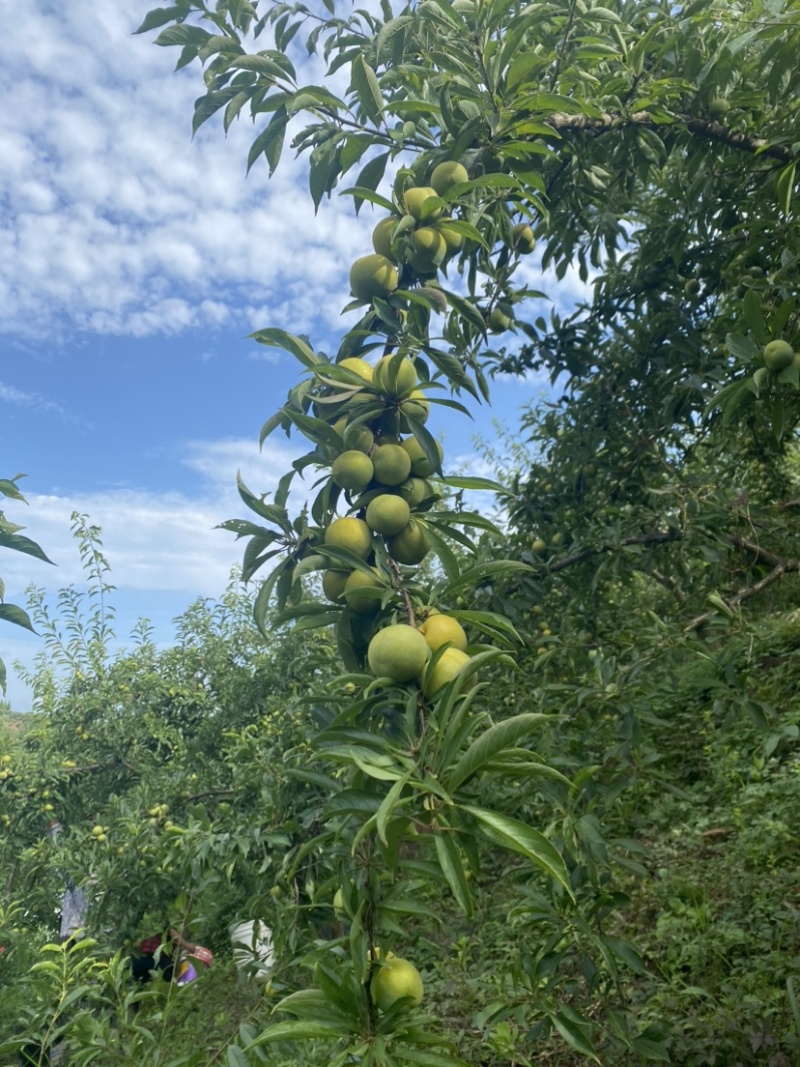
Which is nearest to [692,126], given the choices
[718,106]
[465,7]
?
[718,106]

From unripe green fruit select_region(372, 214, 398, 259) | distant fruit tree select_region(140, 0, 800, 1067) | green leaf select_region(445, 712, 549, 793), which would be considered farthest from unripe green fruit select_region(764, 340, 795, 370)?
green leaf select_region(445, 712, 549, 793)

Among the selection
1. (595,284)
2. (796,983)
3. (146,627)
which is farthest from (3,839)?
(595,284)

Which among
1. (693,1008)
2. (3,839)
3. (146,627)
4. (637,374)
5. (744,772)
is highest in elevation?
(146,627)

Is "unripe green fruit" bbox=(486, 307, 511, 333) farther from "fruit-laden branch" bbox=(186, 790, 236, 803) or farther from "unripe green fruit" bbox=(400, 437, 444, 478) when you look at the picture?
"fruit-laden branch" bbox=(186, 790, 236, 803)

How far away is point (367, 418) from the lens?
3.55 feet

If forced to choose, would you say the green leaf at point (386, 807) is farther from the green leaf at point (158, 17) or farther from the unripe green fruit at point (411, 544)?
the green leaf at point (158, 17)

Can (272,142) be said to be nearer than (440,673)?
No

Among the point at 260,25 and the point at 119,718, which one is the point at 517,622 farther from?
the point at 119,718

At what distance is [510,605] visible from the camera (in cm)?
194

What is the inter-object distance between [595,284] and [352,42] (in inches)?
52.1

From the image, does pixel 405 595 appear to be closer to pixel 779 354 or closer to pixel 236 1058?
pixel 236 1058

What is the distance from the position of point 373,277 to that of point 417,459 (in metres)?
0.33

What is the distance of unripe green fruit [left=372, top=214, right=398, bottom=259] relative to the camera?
1.28 meters

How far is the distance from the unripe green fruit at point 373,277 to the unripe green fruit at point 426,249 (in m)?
0.04
